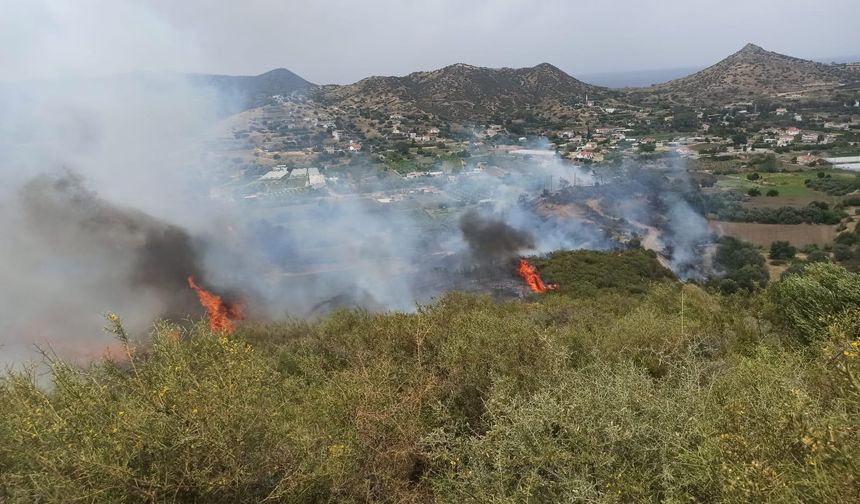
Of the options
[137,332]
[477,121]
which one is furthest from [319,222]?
[477,121]

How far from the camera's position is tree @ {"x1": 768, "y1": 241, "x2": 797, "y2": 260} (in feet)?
147

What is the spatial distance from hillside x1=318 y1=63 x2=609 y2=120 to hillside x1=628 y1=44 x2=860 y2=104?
2850 cm

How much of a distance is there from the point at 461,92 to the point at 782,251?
86.0 m

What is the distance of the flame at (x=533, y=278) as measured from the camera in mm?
35875

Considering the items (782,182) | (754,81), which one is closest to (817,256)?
(782,182)

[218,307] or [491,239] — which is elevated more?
[491,239]

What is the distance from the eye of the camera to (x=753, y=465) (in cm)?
523

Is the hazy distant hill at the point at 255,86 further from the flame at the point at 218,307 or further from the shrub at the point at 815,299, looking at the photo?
the shrub at the point at 815,299

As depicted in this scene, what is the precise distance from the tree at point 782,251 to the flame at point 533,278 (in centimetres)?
2541

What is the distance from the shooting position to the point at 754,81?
13875 cm

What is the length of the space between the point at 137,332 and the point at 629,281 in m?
34.0

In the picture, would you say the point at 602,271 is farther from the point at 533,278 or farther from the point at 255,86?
the point at 255,86

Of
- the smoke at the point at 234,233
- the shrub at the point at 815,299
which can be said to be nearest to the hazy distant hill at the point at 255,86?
the smoke at the point at 234,233

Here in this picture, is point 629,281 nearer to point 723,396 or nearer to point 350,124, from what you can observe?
point 723,396
